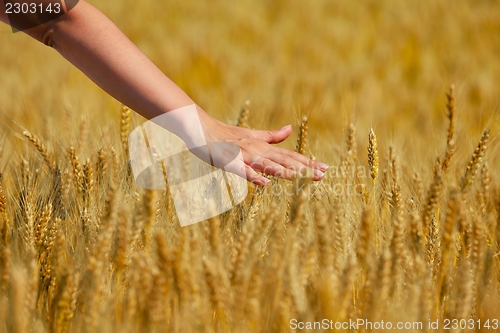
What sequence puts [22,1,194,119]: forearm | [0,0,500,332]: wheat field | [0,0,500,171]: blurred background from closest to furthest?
[0,0,500,332]: wheat field
[22,1,194,119]: forearm
[0,0,500,171]: blurred background

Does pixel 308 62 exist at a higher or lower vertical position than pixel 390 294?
higher

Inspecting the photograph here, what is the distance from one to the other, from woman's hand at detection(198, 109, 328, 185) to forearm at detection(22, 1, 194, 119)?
106 mm

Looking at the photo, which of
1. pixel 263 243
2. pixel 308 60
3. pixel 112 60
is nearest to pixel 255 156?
pixel 263 243

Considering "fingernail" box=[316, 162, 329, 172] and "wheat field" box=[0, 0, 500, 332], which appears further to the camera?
"fingernail" box=[316, 162, 329, 172]

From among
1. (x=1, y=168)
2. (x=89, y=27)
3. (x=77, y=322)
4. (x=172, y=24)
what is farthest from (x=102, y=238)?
(x=172, y=24)

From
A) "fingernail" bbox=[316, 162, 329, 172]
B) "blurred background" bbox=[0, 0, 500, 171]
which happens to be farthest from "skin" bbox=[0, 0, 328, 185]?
"blurred background" bbox=[0, 0, 500, 171]

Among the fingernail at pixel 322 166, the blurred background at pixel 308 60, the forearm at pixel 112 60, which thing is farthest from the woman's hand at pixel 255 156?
the blurred background at pixel 308 60

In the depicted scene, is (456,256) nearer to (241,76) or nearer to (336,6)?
(241,76)

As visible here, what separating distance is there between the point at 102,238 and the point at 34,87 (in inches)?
98.3

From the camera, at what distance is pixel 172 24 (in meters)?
4.44

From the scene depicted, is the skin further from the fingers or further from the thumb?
the thumb

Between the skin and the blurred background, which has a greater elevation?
the blurred background

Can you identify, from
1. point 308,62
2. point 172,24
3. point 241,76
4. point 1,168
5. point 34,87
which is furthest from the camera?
point 172,24

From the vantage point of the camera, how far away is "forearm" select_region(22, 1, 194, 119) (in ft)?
3.23
